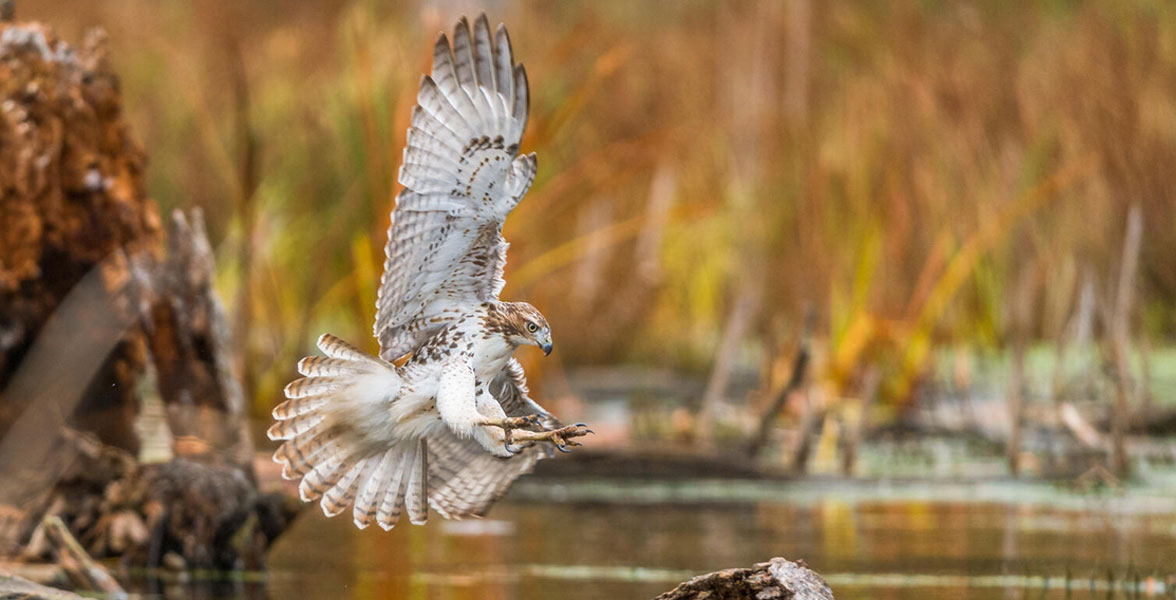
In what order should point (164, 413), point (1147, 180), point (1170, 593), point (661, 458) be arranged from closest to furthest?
point (1170, 593)
point (164, 413)
point (661, 458)
point (1147, 180)

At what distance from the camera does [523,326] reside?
591 centimetres

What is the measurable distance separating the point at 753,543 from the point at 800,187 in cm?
486

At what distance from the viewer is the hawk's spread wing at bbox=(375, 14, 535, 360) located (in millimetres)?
5648

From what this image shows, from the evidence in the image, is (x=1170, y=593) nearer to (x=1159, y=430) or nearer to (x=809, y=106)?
(x=1159, y=430)

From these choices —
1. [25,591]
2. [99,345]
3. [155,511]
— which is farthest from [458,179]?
[99,345]

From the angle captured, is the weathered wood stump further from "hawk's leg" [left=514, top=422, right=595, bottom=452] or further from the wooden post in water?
the wooden post in water

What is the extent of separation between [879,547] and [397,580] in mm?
2407

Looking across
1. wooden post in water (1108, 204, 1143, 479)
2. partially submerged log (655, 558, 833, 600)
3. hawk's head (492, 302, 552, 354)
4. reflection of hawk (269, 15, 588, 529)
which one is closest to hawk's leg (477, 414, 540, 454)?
reflection of hawk (269, 15, 588, 529)

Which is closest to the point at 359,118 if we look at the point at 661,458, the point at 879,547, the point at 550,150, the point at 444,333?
the point at 550,150

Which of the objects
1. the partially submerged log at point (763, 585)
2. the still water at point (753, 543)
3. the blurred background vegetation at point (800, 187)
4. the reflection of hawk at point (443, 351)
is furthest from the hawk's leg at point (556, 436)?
the blurred background vegetation at point (800, 187)

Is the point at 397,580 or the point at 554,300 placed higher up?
the point at 554,300

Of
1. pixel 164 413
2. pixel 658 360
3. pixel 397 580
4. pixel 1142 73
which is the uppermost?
pixel 1142 73

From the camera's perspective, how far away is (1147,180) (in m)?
12.2

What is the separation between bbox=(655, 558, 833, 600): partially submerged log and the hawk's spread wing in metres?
1.38
